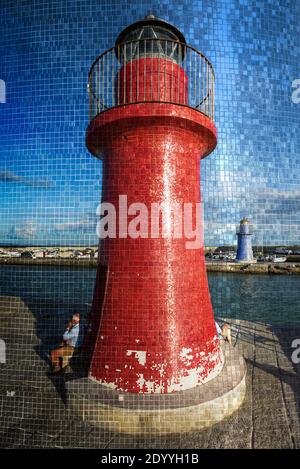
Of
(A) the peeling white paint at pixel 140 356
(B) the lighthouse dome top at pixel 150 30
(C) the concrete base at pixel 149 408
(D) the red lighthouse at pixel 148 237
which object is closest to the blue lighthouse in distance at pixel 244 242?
(D) the red lighthouse at pixel 148 237

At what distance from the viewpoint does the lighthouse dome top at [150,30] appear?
10.2ft

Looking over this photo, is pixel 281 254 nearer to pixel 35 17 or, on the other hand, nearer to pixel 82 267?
pixel 82 267

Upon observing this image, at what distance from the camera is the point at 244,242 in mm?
3996

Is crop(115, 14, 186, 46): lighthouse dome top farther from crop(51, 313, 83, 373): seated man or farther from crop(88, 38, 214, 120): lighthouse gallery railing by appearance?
crop(51, 313, 83, 373): seated man

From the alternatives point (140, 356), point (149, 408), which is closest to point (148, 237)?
point (140, 356)

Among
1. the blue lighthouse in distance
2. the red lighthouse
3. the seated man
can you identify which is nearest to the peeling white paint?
the red lighthouse

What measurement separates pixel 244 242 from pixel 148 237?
5.62 feet

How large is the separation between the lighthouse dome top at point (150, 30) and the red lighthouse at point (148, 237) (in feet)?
0.04

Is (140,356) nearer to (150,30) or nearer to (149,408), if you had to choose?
(149,408)

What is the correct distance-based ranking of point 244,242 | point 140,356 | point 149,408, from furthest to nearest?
point 244,242, point 140,356, point 149,408

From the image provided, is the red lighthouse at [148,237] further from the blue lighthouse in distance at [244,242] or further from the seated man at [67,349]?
the blue lighthouse in distance at [244,242]

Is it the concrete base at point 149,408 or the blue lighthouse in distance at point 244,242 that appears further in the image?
the blue lighthouse in distance at point 244,242

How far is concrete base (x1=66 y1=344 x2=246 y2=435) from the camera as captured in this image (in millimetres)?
2938
